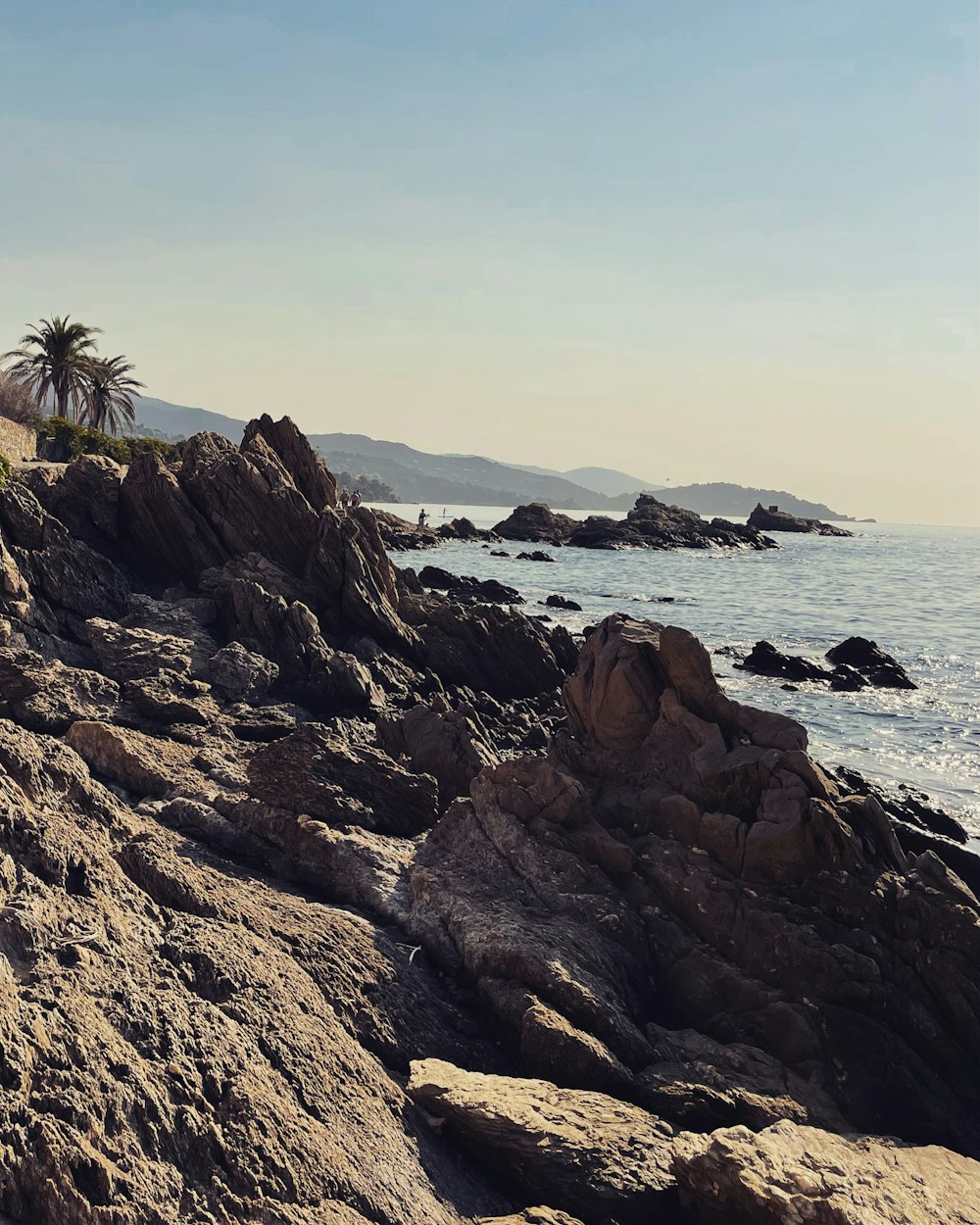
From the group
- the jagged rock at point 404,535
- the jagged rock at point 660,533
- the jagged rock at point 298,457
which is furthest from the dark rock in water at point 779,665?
the jagged rock at point 660,533

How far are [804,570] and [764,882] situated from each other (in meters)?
91.8

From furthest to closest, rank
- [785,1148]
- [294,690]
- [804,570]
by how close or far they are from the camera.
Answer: [804,570] → [294,690] → [785,1148]

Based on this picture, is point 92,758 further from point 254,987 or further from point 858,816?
point 858,816

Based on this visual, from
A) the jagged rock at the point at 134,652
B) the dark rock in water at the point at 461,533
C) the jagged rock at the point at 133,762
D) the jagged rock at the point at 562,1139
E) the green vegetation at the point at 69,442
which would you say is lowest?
the jagged rock at the point at 562,1139

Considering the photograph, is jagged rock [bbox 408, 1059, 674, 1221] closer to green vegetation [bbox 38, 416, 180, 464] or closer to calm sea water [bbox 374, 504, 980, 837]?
calm sea water [bbox 374, 504, 980, 837]

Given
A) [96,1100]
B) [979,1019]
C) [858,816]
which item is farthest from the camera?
[858,816]

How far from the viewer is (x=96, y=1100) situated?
6.66 m

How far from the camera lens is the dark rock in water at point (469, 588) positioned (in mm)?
53922

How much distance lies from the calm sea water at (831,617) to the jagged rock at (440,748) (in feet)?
40.7

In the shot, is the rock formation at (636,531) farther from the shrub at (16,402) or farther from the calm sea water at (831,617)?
the shrub at (16,402)

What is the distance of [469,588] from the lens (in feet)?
185

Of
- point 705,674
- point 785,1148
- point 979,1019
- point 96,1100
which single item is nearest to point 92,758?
point 96,1100

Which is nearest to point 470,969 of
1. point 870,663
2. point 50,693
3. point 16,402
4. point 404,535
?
point 50,693

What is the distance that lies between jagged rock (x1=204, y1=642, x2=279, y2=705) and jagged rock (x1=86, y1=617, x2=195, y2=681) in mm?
593
